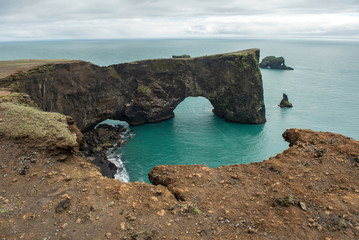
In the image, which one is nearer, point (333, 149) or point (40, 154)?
point (40, 154)

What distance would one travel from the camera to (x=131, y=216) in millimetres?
10742

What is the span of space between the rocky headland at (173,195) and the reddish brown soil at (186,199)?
0.15 feet

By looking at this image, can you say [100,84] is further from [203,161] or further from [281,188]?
[281,188]

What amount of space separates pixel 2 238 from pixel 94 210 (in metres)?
3.53

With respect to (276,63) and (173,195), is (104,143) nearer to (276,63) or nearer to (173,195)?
(173,195)

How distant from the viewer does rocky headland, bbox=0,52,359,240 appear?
399 inches

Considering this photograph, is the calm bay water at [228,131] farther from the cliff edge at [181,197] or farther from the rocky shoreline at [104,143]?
→ the cliff edge at [181,197]

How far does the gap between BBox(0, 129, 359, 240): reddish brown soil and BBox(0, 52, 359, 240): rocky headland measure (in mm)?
45

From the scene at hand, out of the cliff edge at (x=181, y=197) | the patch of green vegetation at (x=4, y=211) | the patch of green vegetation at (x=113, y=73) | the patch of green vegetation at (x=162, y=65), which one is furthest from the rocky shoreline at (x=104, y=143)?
the patch of green vegetation at (x=4, y=211)

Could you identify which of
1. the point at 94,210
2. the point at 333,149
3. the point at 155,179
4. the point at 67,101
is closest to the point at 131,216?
the point at 94,210

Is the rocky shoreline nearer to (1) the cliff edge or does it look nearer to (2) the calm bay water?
(2) the calm bay water

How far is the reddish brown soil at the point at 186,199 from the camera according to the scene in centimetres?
1010

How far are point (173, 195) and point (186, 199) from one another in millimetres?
773

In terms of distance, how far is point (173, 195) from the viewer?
12.5m
